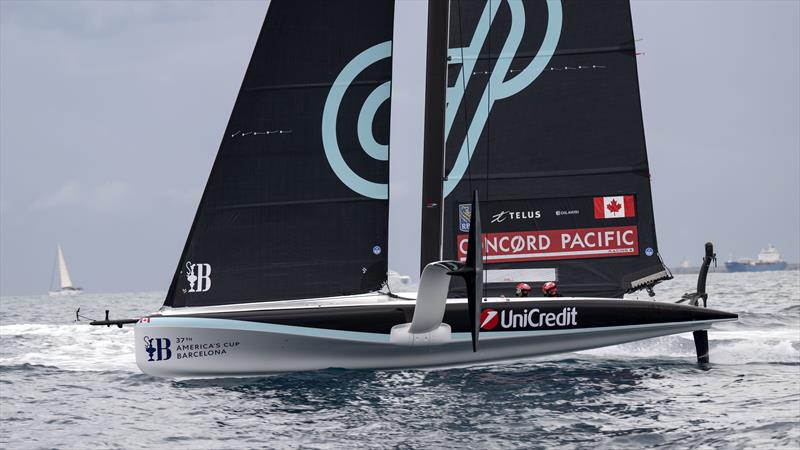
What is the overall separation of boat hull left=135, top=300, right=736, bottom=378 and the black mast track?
159cm

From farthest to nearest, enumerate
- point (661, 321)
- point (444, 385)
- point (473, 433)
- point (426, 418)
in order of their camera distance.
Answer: point (661, 321), point (444, 385), point (426, 418), point (473, 433)

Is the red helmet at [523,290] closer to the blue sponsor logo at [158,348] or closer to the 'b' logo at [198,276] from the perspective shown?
the 'b' logo at [198,276]

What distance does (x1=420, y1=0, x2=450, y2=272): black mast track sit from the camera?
14.4m

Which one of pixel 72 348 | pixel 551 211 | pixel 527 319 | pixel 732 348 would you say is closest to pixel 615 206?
pixel 551 211

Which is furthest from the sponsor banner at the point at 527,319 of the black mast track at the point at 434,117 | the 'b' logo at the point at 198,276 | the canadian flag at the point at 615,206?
the 'b' logo at the point at 198,276

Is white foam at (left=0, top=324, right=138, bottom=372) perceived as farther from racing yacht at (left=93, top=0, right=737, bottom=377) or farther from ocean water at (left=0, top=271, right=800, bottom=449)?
racing yacht at (left=93, top=0, right=737, bottom=377)

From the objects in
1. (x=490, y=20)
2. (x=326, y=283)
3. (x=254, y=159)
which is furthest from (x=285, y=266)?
(x=490, y=20)

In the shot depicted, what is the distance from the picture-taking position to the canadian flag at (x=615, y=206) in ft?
49.0

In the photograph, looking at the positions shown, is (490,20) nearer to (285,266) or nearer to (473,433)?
(285,266)

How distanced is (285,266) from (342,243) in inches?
36.4

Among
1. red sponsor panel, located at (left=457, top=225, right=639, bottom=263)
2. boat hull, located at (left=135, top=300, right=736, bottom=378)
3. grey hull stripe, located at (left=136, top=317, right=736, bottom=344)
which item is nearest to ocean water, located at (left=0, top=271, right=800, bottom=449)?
boat hull, located at (left=135, top=300, right=736, bottom=378)

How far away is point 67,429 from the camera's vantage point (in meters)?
10.8

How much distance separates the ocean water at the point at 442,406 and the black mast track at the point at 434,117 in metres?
2.47

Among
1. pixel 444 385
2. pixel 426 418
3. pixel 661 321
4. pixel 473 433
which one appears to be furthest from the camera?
pixel 661 321
